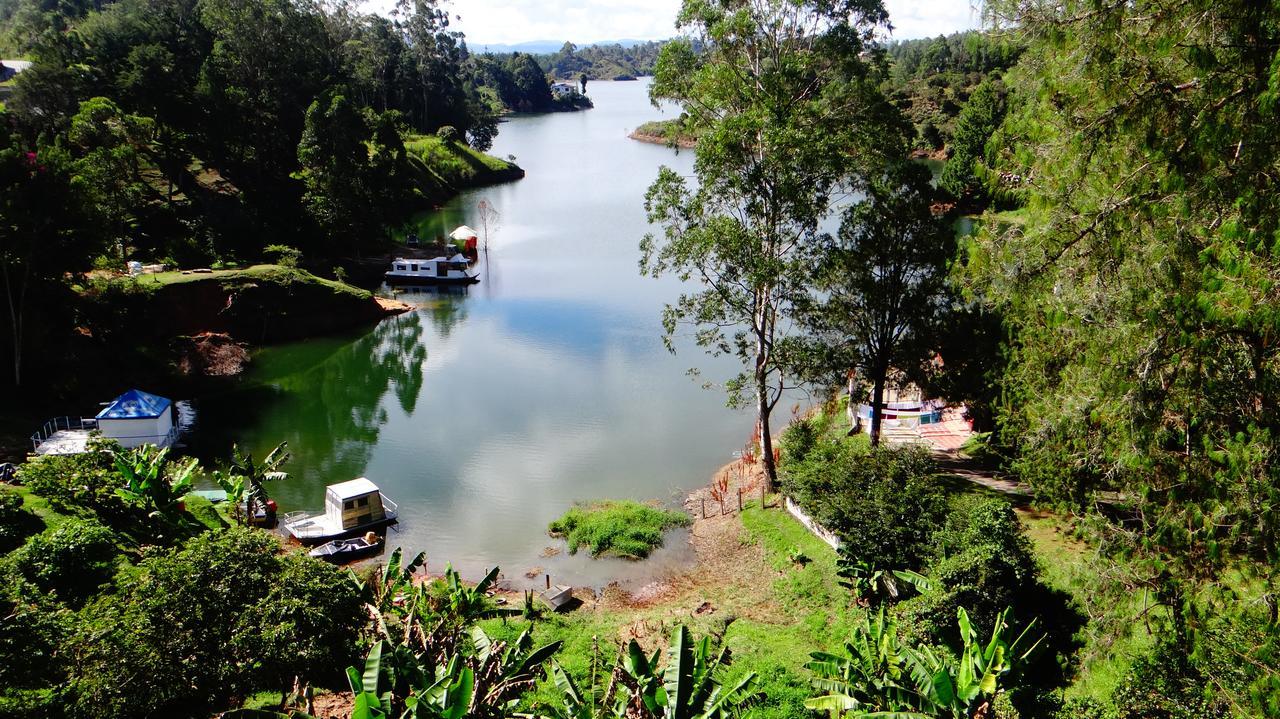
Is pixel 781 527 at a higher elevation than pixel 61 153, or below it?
below

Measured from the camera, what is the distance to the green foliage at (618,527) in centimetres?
2267

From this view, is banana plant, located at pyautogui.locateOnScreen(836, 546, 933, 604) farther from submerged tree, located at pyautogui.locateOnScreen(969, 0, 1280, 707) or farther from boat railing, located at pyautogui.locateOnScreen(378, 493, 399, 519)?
boat railing, located at pyautogui.locateOnScreen(378, 493, 399, 519)

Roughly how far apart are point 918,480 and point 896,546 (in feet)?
5.49

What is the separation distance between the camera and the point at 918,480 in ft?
59.2

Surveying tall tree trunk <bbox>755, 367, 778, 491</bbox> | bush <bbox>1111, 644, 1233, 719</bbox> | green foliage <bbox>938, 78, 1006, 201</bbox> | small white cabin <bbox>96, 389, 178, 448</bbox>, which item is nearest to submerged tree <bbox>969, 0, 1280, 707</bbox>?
bush <bbox>1111, 644, 1233, 719</bbox>

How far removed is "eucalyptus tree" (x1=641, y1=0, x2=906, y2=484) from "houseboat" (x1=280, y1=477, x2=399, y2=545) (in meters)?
10.8

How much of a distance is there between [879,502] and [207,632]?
523 inches

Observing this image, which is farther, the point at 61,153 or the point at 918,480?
the point at 61,153

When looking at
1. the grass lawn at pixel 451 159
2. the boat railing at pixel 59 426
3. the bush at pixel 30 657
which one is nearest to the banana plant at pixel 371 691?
the bush at pixel 30 657

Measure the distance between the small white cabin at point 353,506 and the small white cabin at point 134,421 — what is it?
28.5 feet

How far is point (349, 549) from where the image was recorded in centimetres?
2244

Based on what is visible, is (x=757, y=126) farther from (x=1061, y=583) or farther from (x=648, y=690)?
(x=648, y=690)

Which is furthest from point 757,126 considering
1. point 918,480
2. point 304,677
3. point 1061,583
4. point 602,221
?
point 602,221

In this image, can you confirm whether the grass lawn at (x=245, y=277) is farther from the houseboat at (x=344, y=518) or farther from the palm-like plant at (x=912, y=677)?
the palm-like plant at (x=912, y=677)
